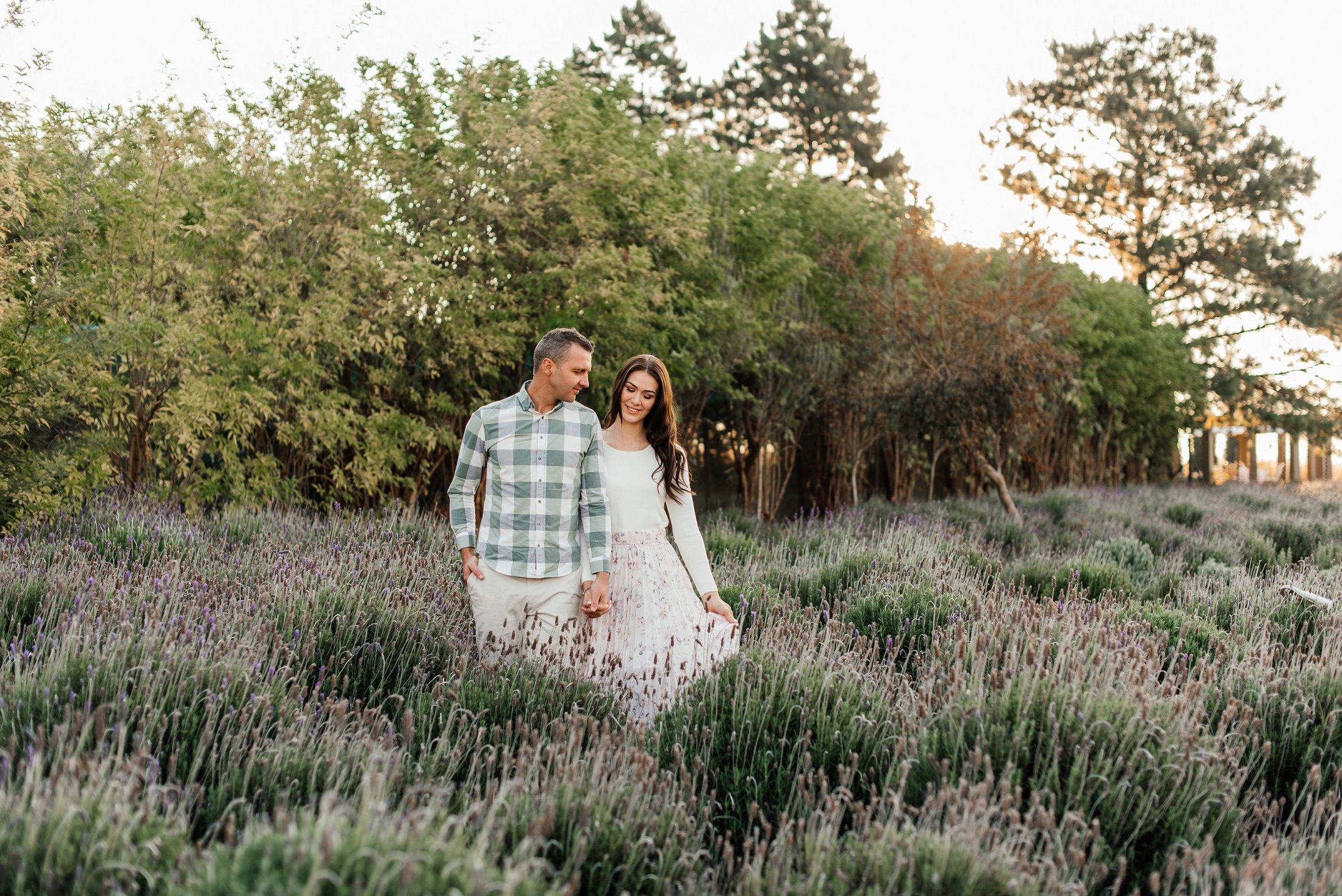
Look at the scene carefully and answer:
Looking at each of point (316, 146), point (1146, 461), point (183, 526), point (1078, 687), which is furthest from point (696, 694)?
point (1146, 461)

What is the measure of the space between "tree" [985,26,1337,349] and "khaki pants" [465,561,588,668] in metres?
22.3

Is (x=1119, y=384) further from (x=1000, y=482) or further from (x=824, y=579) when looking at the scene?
(x=824, y=579)

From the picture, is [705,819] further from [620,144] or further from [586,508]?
[620,144]

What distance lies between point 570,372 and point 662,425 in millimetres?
574

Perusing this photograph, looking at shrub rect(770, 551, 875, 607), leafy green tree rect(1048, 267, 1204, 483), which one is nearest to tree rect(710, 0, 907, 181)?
leafy green tree rect(1048, 267, 1204, 483)

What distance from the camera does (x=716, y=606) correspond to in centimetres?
381

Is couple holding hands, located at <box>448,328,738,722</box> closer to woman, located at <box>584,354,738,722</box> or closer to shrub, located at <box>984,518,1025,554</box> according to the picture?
woman, located at <box>584,354,738,722</box>

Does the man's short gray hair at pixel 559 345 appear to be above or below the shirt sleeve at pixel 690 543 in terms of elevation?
above

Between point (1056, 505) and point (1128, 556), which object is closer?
point (1128, 556)

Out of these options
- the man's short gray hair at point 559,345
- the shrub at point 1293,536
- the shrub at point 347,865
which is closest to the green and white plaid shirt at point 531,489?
the man's short gray hair at point 559,345

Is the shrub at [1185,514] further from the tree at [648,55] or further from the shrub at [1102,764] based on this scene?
the tree at [648,55]

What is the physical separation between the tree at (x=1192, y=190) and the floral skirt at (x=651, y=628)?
71.6 feet

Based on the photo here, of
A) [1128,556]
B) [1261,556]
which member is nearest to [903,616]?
[1128,556]

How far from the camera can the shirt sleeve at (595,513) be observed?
3.47m
